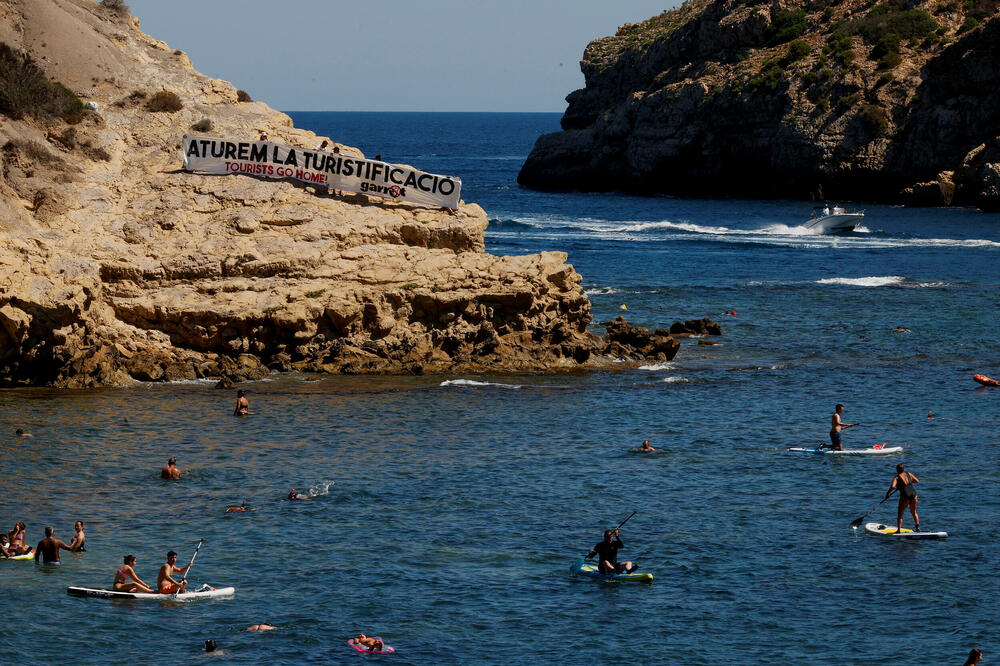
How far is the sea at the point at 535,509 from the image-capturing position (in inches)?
1004

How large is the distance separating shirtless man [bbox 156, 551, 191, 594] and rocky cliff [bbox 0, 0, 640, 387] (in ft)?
60.4

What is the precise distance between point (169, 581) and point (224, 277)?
2196cm

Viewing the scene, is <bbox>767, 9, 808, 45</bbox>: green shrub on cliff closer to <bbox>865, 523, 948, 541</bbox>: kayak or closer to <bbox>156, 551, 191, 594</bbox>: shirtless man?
<bbox>865, 523, 948, 541</bbox>: kayak

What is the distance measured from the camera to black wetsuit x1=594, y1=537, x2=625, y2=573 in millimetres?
28516

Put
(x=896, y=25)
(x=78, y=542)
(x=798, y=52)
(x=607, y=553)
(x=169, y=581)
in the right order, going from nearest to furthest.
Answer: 1. (x=169, y=581)
2. (x=607, y=553)
3. (x=78, y=542)
4. (x=896, y=25)
5. (x=798, y=52)

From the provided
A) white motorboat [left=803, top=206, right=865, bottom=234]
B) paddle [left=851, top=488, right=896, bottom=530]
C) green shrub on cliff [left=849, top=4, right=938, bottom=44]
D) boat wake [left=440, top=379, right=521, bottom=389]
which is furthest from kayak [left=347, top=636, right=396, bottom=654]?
green shrub on cliff [left=849, top=4, right=938, bottom=44]

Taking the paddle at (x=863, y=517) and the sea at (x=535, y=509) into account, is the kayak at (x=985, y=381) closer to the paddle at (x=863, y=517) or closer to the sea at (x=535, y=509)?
the sea at (x=535, y=509)

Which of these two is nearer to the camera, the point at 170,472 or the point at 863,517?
the point at 863,517

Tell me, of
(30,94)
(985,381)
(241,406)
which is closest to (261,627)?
(241,406)

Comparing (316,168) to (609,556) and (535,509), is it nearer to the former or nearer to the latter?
(535,509)

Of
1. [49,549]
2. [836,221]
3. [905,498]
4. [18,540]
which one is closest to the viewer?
[49,549]

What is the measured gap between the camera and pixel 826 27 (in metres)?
130

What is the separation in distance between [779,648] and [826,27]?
11589cm

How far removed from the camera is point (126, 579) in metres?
27.3
